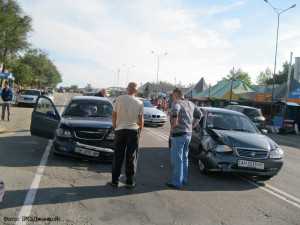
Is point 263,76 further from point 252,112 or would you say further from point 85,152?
point 85,152

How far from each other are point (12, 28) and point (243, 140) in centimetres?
4580

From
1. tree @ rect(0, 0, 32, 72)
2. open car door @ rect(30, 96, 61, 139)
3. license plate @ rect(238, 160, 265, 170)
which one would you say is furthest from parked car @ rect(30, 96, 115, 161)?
tree @ rect(0, 0, 32, 72)

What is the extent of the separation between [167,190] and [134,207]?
128 centimetres

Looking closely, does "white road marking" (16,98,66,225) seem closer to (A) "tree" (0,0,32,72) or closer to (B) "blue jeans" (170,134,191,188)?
(B) "blue jeans" (170,134,191,188)

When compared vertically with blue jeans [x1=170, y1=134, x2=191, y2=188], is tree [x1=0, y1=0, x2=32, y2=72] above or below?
above

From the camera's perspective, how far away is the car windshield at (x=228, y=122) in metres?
9.28

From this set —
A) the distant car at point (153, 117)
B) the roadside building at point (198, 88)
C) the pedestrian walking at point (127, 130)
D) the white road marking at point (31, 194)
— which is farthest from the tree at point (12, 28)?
the pedestrian walking at point (127, 130)

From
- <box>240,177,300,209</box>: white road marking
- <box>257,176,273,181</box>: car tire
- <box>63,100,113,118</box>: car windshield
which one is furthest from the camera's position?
<box>63,100,113,118</box>: car windshield

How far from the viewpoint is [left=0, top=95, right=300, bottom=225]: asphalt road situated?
5.35 m

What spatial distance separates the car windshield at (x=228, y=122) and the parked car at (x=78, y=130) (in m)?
2.49

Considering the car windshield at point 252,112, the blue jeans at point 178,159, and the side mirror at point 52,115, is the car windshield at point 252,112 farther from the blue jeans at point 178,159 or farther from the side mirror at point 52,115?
the blue jeans at point 178,159

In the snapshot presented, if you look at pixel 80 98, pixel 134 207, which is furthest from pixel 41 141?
pixel 134 207

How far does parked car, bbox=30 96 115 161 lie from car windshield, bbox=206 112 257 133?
249cm

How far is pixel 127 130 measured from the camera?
6.73 metres
